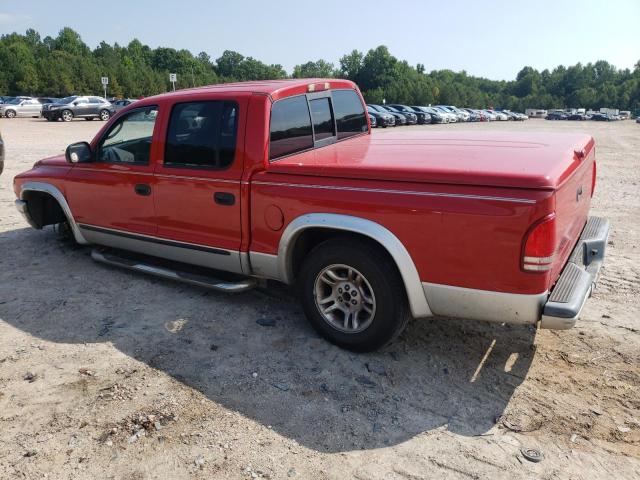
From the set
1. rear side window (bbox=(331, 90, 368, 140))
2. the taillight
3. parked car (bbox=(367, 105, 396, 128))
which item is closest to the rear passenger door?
rear side window (bbox=(331, 90, 368, 140))

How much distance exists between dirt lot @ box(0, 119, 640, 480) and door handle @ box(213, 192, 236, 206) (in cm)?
100

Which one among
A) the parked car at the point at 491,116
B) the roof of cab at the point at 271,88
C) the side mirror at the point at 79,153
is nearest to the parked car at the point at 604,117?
the parked car at the point at 491,116

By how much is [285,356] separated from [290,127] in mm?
1856

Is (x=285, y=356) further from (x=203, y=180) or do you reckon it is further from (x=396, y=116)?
(x=396, y=116)

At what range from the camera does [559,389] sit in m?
3.38

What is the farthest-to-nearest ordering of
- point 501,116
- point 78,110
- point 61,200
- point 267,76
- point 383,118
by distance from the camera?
point 267,76
point 501,116
point 383,118
point 78,110
point 61,200

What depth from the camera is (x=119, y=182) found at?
491 cm

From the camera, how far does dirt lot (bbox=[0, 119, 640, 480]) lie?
2.76m

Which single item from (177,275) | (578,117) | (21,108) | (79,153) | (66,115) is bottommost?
(578,117)

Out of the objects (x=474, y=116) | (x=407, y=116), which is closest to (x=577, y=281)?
(x=407, y=116)

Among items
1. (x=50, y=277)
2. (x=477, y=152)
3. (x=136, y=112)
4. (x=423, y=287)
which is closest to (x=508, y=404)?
(x=423, y=287)

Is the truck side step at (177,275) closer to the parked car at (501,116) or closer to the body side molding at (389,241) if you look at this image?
the body side molding at (389,241)

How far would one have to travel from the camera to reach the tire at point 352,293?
11.5 feet

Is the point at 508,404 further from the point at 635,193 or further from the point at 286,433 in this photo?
the point at 635,193
